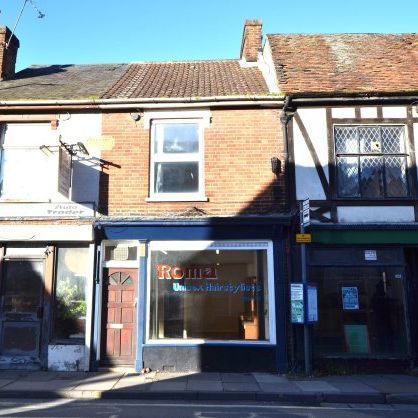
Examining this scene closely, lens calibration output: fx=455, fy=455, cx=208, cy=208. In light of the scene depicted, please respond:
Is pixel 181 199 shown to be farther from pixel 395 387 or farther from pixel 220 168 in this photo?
pixel 395 387

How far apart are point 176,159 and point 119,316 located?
11.8ft

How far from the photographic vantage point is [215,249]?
964 centimetres

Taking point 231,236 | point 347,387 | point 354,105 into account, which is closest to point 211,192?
point 231,236

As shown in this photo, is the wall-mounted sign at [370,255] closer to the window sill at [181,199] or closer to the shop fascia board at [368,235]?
the shop fascia board at [368,235]

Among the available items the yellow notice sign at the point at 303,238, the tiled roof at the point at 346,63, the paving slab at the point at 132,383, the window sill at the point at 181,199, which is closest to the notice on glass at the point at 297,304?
the yellow notice sign at the point at 303,238

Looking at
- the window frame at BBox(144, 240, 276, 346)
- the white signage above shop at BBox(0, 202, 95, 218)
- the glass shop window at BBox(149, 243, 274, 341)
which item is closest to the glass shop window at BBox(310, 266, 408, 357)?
the window frame at BBox(144, 240, 276, 346)

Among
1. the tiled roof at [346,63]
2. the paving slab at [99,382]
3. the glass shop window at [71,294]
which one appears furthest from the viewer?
the tiled roof at [346,63]

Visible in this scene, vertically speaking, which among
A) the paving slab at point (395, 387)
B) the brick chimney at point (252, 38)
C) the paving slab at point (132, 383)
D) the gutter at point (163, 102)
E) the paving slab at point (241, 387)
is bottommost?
the paving slab at point (395, 387)

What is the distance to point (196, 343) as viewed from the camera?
9203 millimetres

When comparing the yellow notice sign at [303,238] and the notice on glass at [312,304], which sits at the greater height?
the yellow notice sign at [303,238]

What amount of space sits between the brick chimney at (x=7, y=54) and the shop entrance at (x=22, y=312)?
18.8 feet

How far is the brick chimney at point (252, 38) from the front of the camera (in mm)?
13719

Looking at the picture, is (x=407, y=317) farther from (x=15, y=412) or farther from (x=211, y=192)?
(x=15, y=412)

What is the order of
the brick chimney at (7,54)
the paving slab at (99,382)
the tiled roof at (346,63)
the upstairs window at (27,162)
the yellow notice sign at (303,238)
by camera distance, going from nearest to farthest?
the paving slab at (99,382) < the yellow notice sign at (303,238) < the upstairs window at (27,162) < the tiled roof at (346,63) < the brick chimney at (7,54)
